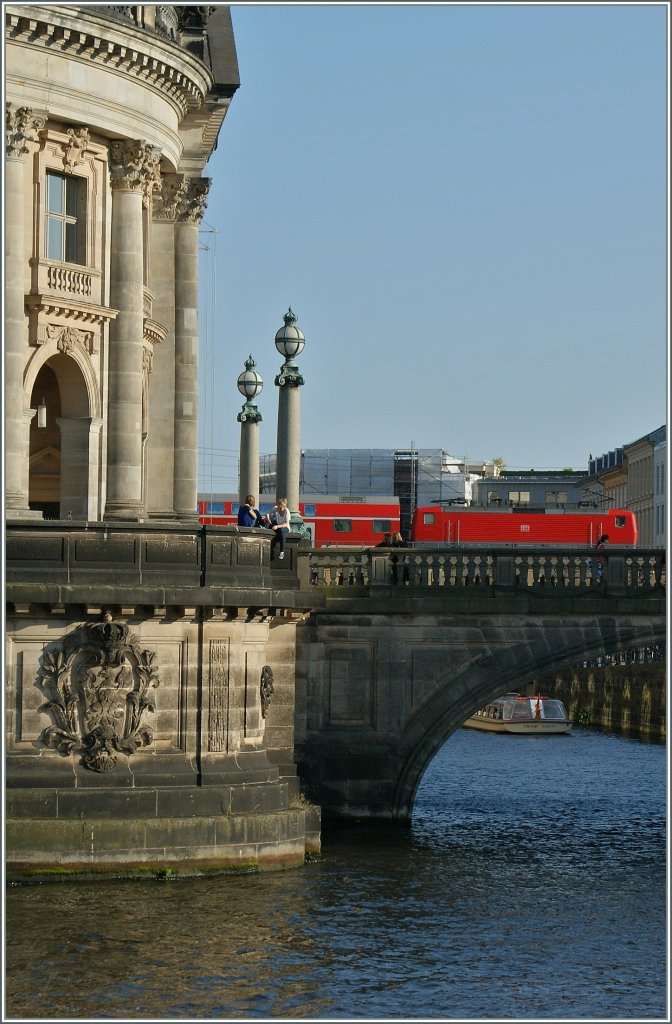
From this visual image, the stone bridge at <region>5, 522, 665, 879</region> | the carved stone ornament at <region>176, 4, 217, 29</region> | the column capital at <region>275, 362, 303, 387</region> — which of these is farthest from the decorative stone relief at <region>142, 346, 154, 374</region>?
the stone bridge at <region>5, 522, 665, 879</region>

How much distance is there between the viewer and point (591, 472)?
169500mm

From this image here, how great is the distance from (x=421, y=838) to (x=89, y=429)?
10.9m

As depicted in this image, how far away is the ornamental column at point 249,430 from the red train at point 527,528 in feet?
101

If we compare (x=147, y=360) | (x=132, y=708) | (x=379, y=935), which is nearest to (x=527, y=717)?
(x=147, y=360)

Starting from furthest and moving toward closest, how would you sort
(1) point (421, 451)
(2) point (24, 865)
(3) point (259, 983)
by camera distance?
(1) point (421, 451), (2) point (24, 865), (3) point (259, 983)

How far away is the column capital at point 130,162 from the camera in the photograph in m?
42.8

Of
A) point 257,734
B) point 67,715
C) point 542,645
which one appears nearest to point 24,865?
point 67,715

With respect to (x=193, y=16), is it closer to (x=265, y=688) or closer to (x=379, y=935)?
(x=265, y=688)

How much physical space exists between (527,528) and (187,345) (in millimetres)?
38834

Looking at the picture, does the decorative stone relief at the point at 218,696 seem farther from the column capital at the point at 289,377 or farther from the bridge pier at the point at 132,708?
the column capital at the point at 289,377

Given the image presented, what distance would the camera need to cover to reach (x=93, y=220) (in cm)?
4250

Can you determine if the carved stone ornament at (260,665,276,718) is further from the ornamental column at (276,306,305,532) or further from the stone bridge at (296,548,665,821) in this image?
the ornamental column at (276,306,305,532)

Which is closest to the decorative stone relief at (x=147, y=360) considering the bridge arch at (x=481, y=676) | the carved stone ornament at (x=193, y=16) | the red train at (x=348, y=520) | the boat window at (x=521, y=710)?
the carved stone ornament at (x=193, y=16)

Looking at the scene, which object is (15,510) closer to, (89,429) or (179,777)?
(89,429)
